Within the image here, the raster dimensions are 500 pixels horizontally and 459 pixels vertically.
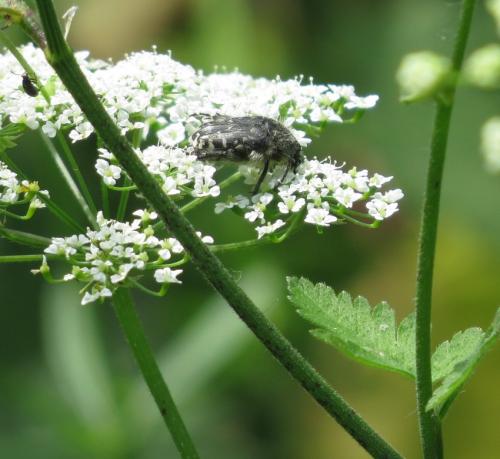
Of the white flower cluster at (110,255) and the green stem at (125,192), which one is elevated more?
the green stem at (125,192)

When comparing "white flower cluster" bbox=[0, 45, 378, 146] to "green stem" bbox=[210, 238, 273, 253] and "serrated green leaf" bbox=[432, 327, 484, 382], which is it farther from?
"serrated green leaf" bbox=[432, 327, 484, 382]

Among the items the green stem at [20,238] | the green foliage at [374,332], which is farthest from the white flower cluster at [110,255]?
the green foliage at [374,332]

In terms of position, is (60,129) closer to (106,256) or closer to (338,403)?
(106,256)

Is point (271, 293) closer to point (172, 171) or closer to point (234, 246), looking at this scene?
point (172, 171)

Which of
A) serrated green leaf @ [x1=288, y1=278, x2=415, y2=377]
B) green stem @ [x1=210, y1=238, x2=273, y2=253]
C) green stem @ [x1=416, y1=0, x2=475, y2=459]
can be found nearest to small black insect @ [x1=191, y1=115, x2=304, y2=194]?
green stem @ [x1=210, y1=238, x2=273, y2=253]

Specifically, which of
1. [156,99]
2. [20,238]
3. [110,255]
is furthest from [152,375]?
[156,99]

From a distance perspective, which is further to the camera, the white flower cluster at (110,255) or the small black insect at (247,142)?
the small black insect at (247,142)

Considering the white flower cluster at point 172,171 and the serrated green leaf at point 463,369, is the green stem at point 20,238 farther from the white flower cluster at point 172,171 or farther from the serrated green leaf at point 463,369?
the serrated green leaf at point 463,369
